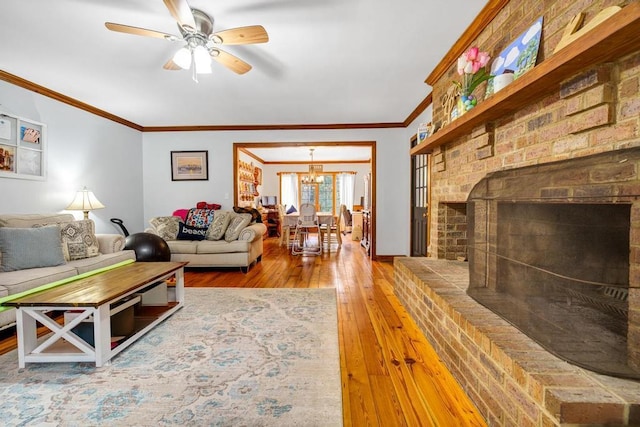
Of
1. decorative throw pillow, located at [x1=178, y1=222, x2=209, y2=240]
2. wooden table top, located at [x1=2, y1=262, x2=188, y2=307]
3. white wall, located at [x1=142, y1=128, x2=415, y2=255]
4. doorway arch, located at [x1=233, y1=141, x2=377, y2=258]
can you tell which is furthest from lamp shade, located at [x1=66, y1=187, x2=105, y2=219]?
doorway arch, located at [x1=233, y1=141, x2=377, y2=258]

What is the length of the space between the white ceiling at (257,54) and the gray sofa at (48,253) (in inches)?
62.8

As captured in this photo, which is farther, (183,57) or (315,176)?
(315,176)

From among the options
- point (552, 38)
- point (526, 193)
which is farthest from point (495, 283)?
point (552, 38)

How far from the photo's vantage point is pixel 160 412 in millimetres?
1374

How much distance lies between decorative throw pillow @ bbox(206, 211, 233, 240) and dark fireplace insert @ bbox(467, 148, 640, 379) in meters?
3.54

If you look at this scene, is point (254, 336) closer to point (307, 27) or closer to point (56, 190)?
point (307, 27)

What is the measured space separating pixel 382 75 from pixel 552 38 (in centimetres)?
180

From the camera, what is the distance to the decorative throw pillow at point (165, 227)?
4402mm

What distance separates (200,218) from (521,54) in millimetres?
4252

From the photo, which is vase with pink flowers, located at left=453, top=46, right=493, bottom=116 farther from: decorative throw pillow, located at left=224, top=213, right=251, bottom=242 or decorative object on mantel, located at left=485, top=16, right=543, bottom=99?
decorative throw pillow, located at left=224, top=213, right=251, bottom=242

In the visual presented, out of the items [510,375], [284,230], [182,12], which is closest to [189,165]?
[284,230]

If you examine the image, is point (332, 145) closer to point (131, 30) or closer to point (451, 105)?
point (451, 105)

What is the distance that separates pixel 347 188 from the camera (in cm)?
962

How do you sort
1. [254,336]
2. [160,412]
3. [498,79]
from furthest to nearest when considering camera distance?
[254,336] < [498,79] < [160,412]
